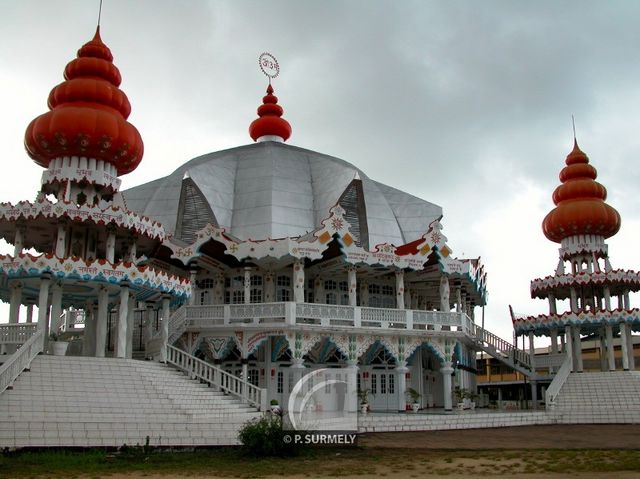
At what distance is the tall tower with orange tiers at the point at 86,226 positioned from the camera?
24.6m

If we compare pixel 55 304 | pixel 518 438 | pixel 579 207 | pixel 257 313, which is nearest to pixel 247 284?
pixel 257 313

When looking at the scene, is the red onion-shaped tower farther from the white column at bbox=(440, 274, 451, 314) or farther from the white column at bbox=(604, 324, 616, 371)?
the white column at bbox=(604, 324, 616, 371)

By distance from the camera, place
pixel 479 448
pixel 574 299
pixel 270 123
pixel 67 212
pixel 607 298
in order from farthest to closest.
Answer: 1. pixel 270 123
2. pixel 574 299
3. pixel 607 298
4. pixel 67 212
5. pixel 479 448

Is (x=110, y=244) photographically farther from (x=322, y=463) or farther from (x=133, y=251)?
(x=322, y=463)

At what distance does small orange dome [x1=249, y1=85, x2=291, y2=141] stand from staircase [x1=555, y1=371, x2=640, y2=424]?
23.1 m

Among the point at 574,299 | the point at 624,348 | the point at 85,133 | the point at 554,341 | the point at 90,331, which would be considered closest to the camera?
the point at 85,133

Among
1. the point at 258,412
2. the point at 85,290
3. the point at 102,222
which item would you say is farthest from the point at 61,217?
the point at 258,412

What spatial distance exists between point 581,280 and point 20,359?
29.8 metres

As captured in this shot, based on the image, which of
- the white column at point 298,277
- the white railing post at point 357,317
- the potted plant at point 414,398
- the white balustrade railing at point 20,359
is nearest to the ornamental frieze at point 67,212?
the white balustrade railing at point 20,359

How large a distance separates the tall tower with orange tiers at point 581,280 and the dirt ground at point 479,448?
9913mm

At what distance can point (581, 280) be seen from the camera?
39.3 meters

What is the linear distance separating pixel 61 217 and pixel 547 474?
1864 cm

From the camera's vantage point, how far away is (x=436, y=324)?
32531 millimetres

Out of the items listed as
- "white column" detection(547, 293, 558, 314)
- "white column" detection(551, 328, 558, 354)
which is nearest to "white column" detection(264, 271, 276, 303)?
"white column" detection(551, 328, 558, 354)
